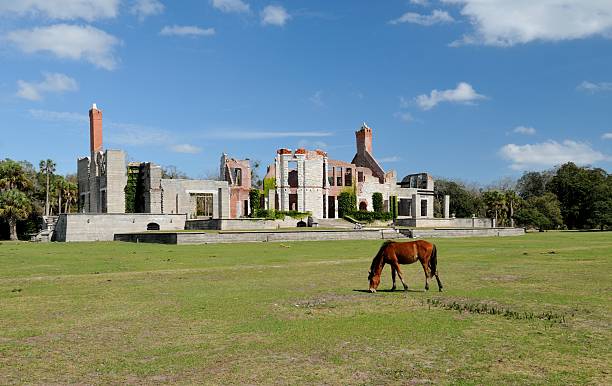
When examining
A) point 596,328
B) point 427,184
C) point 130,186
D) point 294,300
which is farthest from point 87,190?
point 596,328

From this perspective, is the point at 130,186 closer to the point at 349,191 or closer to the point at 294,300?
the point at 349,191

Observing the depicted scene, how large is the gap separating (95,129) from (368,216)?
3368cm

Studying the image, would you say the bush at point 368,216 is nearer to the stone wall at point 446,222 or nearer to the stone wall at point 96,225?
the stone wall at point 446,222

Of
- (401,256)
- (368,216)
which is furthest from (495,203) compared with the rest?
(401,256)

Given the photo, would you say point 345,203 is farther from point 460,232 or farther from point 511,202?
point 511,202

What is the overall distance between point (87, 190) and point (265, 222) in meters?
24.6

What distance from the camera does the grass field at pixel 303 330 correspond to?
7.31m

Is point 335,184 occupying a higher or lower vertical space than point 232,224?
higher

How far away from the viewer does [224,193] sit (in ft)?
191

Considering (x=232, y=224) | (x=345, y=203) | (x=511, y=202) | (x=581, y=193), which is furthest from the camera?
(x=581, y=193)

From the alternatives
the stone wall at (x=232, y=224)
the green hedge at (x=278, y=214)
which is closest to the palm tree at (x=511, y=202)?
the green hedge at (x=278, y=214)

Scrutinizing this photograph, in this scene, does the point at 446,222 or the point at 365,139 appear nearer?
the point at 446,222

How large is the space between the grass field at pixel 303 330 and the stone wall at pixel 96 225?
31.3m

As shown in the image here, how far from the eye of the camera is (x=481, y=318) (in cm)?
1068
